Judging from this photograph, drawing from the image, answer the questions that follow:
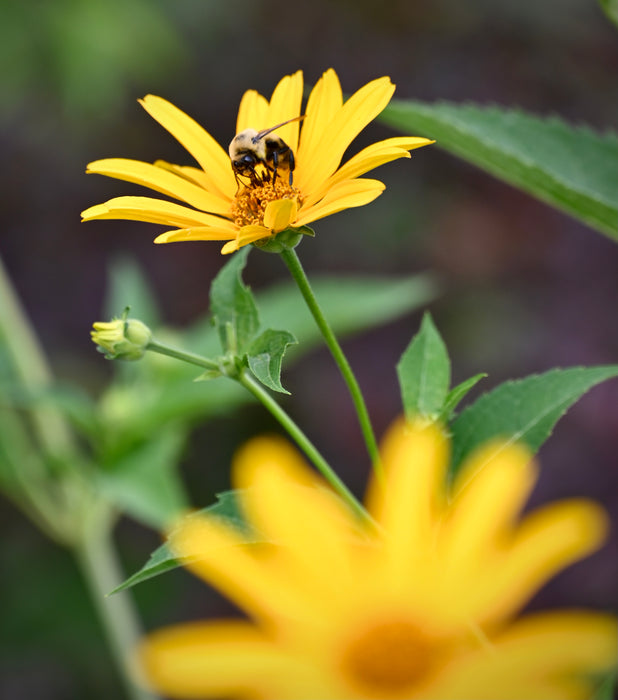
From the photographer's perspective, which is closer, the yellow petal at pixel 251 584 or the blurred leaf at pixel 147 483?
the yellow petal at pixel 251 584

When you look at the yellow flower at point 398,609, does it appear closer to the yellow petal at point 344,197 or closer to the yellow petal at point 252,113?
the yellow petal at point 344,197

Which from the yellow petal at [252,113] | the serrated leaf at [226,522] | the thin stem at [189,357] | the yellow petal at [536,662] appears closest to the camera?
the yellow petal at [536,662]

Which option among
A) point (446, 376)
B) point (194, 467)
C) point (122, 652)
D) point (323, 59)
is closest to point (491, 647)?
point (446, 376)

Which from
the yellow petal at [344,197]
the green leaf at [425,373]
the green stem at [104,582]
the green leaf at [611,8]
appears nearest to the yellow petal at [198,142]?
the yellow petal at [344,197]

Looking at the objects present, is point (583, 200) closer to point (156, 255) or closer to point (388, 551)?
point (388, 551)

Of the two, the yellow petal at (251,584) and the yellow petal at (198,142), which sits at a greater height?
the yellow petal at (198,142)

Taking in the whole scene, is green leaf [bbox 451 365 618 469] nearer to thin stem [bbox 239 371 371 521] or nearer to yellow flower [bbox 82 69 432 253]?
thin stem [bbox 239 371 371 521]

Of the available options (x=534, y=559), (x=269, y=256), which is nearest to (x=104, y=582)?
(x=534, y=559)
